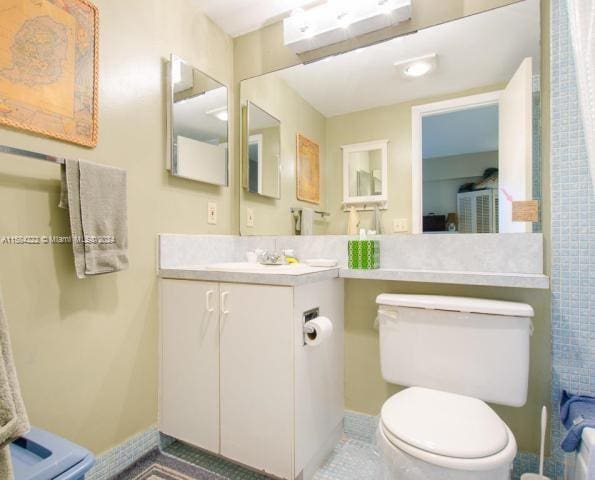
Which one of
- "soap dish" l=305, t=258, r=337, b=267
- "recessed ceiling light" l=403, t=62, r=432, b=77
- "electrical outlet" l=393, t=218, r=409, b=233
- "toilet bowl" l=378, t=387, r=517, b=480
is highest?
"recessed ceiling light" l=403, t=62, r=432, b=77

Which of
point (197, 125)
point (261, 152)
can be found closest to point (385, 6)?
point (261, 152)

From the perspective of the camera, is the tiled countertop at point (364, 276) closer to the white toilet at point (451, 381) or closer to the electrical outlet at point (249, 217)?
the white toilet at point (451, 381)

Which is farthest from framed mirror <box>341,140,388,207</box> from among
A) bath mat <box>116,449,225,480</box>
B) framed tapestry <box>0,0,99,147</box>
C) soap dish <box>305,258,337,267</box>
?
bath mat <box>116,449,225,480</box>

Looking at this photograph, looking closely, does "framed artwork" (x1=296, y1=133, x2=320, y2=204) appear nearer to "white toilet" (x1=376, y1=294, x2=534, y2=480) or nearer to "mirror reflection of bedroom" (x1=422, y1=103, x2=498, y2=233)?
"mirror reflection of bedroom" (x1=422, y1=103, x2=498, y2=233)

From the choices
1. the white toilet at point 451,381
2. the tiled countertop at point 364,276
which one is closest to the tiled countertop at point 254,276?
the tiled countertop at point 364,276

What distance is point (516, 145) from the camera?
138 centimetres

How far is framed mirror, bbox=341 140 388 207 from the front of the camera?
1.63 m

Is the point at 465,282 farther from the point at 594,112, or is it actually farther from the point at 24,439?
the point at 24,439

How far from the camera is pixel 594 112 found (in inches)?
32.0

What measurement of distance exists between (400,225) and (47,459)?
4.92 ft

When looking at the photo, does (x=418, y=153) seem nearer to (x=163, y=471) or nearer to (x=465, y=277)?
(x=465, y=277)

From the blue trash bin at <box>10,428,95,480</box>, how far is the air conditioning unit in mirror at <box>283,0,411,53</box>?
1.95m

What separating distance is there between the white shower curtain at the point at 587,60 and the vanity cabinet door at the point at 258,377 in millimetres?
980

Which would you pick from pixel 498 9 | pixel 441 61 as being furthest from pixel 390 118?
pixel 498 9
